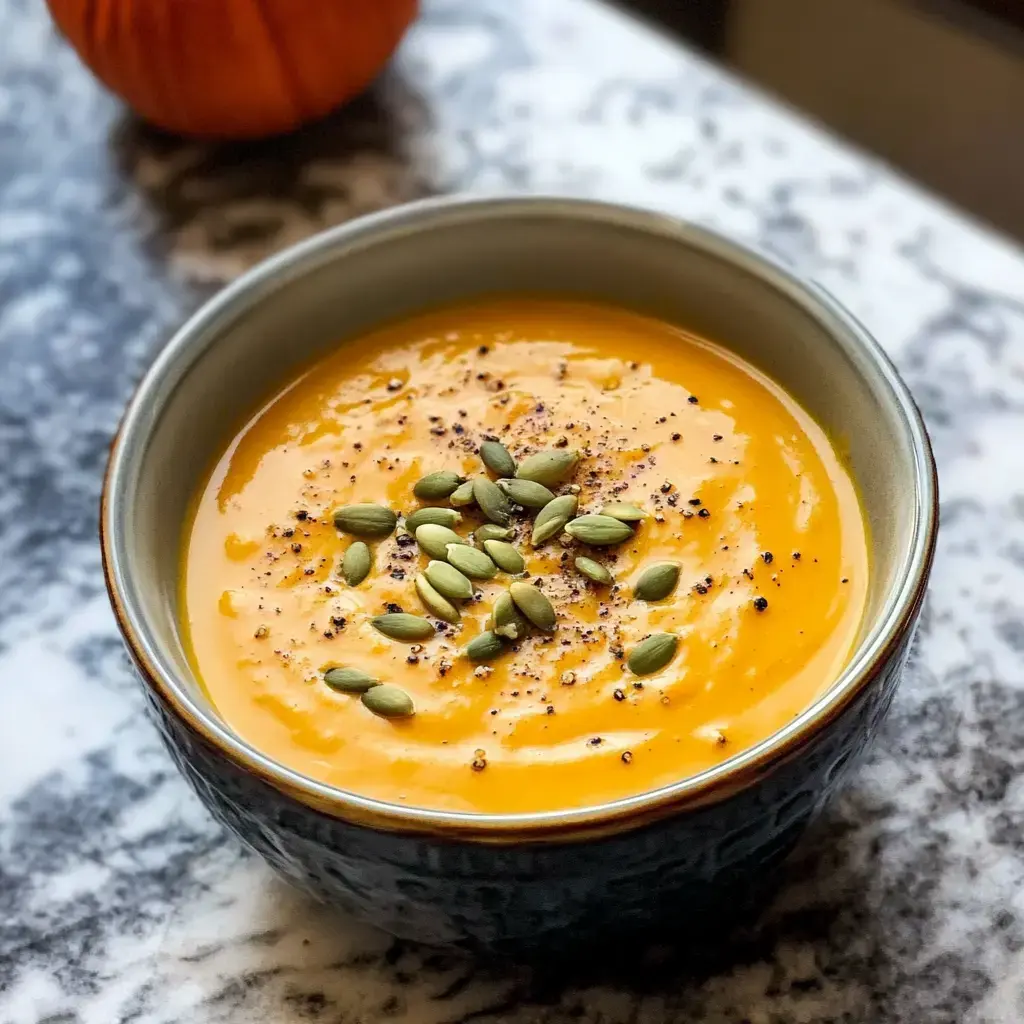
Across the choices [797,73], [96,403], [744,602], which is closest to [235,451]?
[96,403]

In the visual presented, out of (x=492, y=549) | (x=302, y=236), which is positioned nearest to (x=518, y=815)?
(x=492, y=549)

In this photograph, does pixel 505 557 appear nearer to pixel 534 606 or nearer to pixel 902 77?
pixel 534 606

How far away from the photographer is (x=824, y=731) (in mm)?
787

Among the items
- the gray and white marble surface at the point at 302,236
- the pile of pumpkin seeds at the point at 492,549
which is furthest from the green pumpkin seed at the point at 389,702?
the gray and white marble surface at the point at 302,236

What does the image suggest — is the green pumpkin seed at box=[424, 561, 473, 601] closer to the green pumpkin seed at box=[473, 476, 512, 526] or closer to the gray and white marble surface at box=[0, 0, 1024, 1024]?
the green pumpkin seed at box=[473, 476, 512, 526]

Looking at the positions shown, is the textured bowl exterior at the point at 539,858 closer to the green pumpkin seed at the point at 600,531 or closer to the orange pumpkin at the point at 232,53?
the green pumpkin seed at the point at 600,531

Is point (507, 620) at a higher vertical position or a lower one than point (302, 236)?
higher

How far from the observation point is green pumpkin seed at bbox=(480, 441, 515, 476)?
106 centimetres

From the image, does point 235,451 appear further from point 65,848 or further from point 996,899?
point 996,899

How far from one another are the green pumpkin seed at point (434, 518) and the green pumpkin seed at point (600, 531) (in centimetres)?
9

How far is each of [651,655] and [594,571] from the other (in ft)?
0.28

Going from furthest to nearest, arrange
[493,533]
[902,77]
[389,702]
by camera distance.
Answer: [902,77]
[493,533]
[389,702]

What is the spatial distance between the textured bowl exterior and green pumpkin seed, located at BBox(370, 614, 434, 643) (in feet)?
0.55

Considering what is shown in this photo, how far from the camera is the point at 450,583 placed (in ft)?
3.18
